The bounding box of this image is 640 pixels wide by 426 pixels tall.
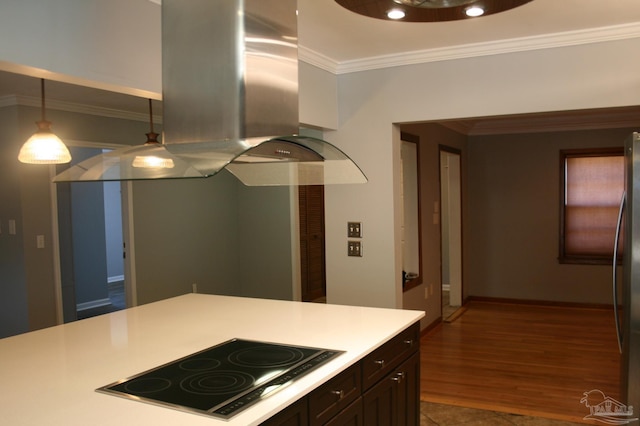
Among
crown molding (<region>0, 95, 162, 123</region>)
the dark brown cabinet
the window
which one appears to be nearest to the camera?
the dark brown cabinet

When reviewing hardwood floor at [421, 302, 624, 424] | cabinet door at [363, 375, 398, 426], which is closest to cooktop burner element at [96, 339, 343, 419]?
cabinet door at [363, 375, 398, 426]

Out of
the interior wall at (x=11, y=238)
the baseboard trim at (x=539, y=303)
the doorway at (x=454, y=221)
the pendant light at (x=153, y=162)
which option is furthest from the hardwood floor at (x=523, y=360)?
the interior wall at (x=11, y=238)

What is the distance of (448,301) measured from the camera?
7484 millimetres

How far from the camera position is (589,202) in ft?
22.2

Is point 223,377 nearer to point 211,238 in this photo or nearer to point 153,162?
point 153,162

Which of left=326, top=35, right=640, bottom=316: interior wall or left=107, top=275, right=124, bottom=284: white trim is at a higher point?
left=326, top=35, right=640, bottom=316: interior wall

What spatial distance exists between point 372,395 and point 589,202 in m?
5.56

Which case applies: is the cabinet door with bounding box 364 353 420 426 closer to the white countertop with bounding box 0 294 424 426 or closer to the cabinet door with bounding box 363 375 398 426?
the cabinet door with bounding box 363 375 398 426

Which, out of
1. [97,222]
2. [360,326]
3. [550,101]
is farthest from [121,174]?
[97,222]

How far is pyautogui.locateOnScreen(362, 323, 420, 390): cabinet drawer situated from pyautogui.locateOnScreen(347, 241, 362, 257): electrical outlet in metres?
1.38

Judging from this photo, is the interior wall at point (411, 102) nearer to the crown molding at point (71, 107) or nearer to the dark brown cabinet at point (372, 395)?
the dark brown cabinet at point (372, 395)

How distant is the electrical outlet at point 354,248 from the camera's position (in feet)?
13.5

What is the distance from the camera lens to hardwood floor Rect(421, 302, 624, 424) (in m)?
3.86

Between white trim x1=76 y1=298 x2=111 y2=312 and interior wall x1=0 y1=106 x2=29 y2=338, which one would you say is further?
white trim x1=76 y1=298 x2=111 y2=312
